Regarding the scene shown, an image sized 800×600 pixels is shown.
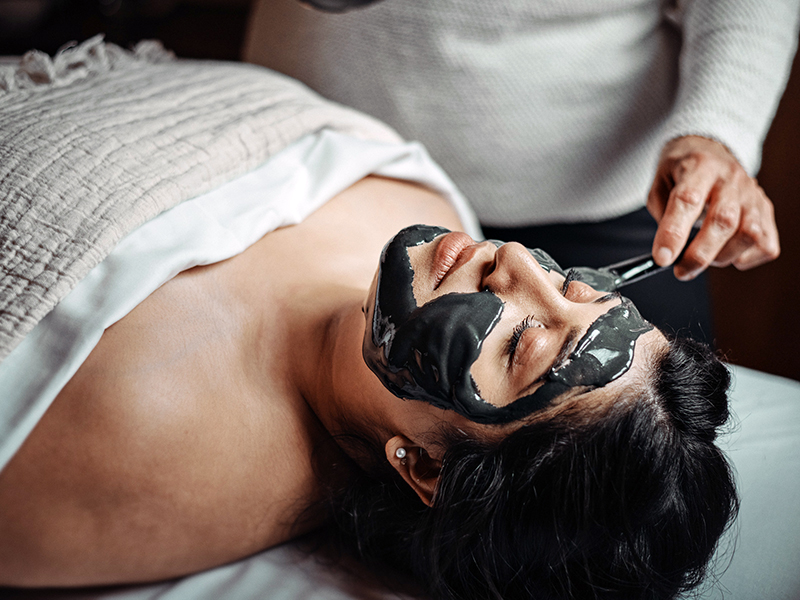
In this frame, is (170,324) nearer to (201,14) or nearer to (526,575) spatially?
(526,575)

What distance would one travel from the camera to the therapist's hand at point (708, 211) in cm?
88

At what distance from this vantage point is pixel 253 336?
2.68ft

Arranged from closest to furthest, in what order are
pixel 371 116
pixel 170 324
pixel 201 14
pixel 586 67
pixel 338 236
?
pixel 170 324
pixel 338 236
pixel 586 67
pixel 371 116
pixel 201 14

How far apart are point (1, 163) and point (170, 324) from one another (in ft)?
0.94

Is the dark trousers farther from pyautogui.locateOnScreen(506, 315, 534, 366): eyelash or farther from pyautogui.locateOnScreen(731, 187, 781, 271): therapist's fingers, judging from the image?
pyautogui.locateOnScreen(506, 315, 534, 366): eyelash

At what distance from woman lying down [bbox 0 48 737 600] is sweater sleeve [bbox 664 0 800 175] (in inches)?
18.6

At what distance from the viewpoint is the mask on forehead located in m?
0.63

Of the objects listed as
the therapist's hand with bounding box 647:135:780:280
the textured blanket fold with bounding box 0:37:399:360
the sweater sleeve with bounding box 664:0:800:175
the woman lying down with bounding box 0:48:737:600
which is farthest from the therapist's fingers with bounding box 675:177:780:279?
the textured blanket fold with bounding box 0:37:399:360

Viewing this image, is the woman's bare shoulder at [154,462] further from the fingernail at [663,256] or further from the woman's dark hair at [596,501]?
the fingernail at [663,256]

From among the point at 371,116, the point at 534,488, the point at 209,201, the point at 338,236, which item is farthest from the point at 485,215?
the point at 534,488

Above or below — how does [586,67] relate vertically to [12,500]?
above

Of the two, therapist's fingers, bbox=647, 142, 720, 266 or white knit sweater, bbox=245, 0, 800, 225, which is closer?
therapist's fingers, bbox=647, 142, 720, 266

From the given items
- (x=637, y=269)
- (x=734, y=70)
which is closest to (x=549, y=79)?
(x=734, y=70)

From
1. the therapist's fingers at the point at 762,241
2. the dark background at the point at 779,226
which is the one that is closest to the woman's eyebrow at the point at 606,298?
the therapist's fingers at the point at 762,241
